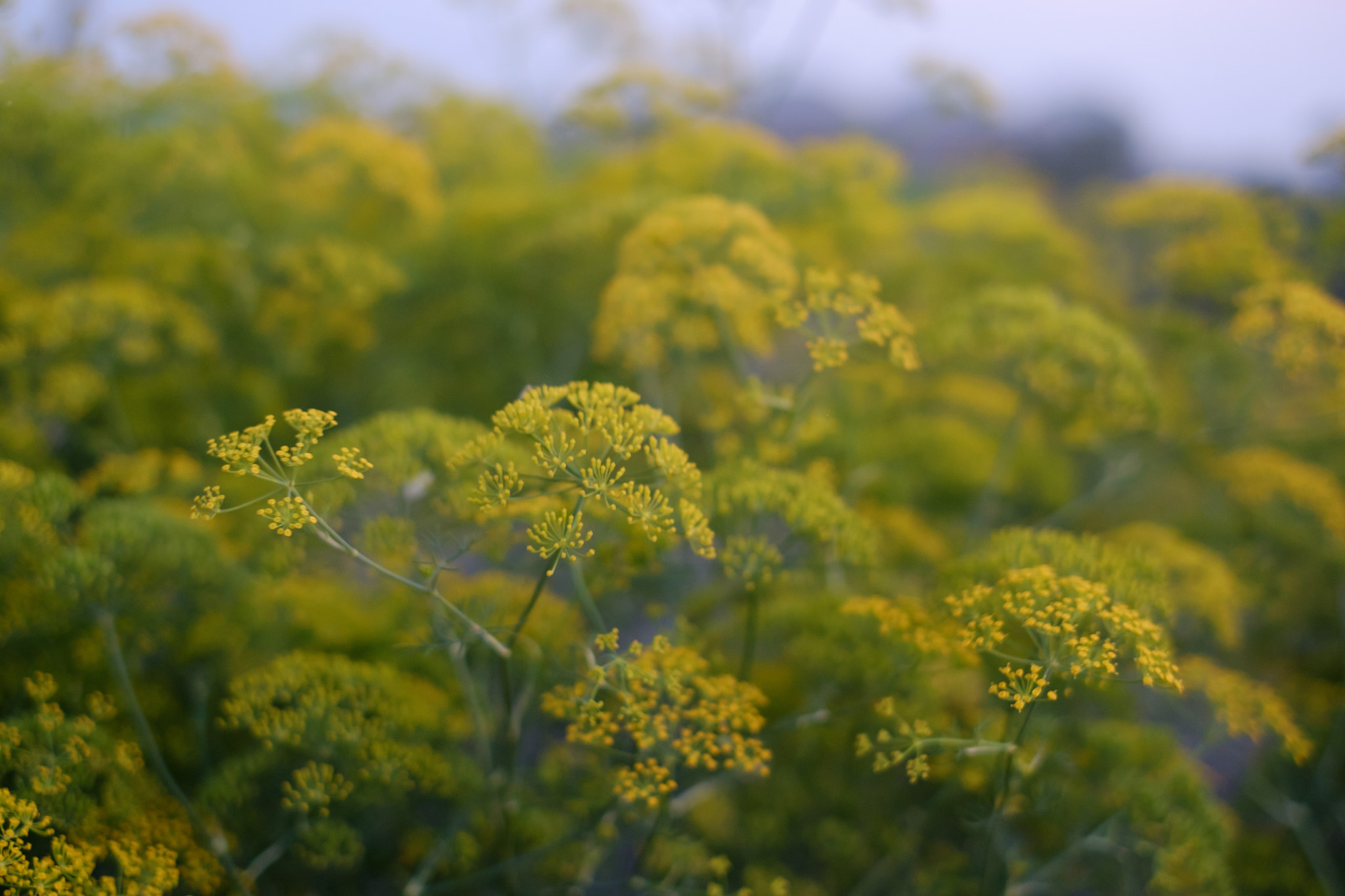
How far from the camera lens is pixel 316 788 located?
324cm

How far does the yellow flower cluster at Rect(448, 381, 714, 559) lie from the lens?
230 cm

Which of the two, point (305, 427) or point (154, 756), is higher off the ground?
point (305, 427)

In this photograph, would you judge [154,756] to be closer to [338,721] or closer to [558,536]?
[338,721]

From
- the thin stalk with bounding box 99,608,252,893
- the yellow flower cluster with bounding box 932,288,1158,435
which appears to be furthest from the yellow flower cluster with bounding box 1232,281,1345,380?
the thin stalk with bounding box 99,608,252,893

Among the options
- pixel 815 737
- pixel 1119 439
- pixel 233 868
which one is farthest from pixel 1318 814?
pixel 233 868

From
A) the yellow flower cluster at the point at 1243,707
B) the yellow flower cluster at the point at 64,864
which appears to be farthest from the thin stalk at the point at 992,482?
the yellow flower cluster at the point at 64,864

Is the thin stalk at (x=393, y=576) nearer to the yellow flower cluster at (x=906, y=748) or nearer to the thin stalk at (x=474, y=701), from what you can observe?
the thin stalk at (x=474, y=701)

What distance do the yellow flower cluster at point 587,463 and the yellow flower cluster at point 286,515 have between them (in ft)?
1.62

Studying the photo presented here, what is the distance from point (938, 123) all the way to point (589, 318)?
436 centimetres

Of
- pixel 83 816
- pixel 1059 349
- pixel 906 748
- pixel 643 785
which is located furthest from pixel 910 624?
pixel 83 816

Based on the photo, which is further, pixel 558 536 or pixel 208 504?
pixel 558 536

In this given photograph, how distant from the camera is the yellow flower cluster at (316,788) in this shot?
3137 mm

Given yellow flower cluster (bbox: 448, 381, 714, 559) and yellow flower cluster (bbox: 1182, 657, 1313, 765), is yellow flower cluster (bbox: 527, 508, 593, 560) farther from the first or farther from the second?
yellow flower cluster (bbox: 1182, 657, 1313, 765)

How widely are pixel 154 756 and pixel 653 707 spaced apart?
8.13 feet
